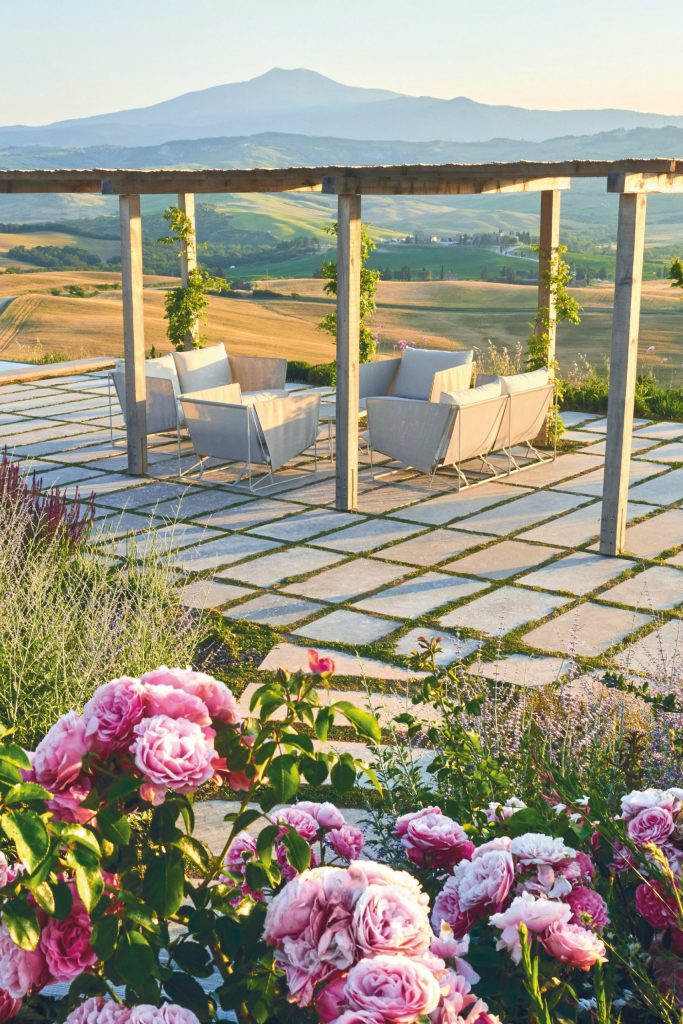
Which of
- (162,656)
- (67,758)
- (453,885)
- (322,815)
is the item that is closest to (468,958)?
(453,885)

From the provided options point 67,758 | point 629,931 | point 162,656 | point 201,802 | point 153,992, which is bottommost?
point 201,802

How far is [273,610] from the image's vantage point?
19.6 feet

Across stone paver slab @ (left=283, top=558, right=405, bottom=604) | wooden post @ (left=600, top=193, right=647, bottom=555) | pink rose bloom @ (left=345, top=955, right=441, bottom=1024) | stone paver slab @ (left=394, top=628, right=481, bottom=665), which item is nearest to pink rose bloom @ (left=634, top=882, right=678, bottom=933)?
pink rose bloom @ (left=345, top=955, right=441, bottom=1024)

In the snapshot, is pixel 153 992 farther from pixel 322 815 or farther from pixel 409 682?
pixel 409 682

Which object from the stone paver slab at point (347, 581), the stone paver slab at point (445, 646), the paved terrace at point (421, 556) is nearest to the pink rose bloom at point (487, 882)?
the paved terrace at point (421, 556)

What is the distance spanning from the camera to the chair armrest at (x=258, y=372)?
33.7 feet

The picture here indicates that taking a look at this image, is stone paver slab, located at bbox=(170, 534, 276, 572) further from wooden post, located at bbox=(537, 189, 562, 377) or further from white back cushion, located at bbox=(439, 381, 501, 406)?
wooden post, located at bbox=(537, 189, 562, 377)

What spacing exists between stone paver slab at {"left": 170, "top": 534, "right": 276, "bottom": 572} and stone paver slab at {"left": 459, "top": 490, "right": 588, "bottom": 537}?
1.38 meters

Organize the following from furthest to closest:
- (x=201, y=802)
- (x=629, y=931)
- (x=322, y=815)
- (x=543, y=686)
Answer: (x=543, y=686), (x=201, y=802), (x=629, y=931), (x=322, y=815)

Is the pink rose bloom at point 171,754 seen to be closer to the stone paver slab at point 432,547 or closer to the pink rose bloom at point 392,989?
the pink rose bloom at point 392,989

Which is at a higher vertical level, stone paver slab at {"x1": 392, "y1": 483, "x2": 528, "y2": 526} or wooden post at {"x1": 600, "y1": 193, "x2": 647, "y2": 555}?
wooden post at {"x1": 600, "y1": 193, "x2": 647, "y2": 555}

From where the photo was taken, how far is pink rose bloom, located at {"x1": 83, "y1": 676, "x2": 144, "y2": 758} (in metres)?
1.84

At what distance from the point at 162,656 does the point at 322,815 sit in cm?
243

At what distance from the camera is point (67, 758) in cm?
184
